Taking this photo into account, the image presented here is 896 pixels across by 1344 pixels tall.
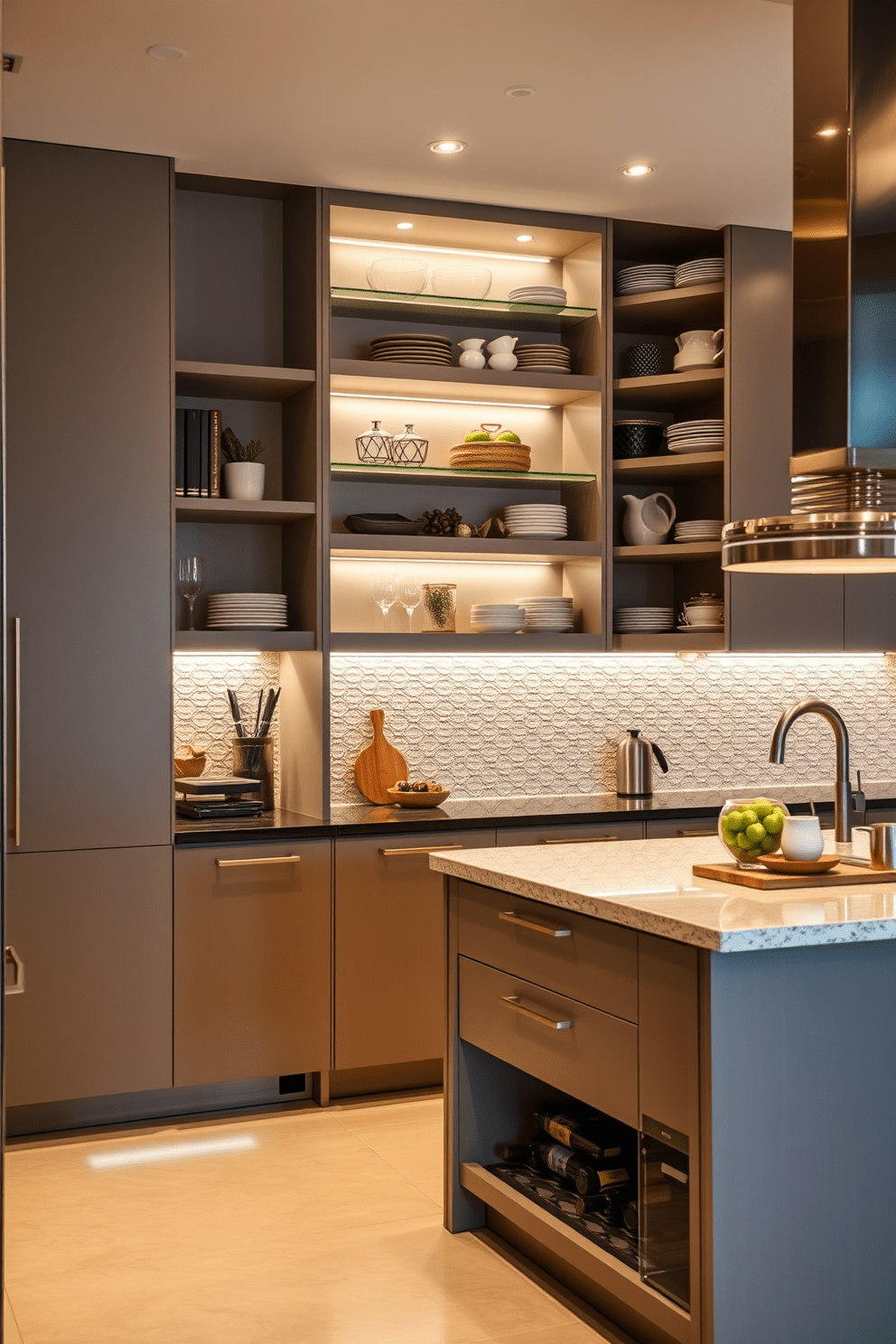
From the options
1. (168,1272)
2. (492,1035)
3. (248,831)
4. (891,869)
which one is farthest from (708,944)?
(248,831)

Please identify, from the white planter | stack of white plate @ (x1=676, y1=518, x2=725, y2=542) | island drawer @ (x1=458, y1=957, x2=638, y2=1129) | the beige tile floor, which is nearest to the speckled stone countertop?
island drawer @ (x1=458, y1=957, x2=638, y2=1129)

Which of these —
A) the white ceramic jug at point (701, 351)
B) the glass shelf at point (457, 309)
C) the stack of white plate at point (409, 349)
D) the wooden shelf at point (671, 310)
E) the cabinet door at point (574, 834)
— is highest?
the wooden shelf at point (671, 310)

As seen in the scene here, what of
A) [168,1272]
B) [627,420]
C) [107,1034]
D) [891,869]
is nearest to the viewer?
[891,869]

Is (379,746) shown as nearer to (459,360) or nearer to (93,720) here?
(93,720)

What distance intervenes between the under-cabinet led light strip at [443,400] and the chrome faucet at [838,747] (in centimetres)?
240

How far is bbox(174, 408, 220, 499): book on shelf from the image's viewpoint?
14.6 feet

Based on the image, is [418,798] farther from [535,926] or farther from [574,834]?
[535,926]

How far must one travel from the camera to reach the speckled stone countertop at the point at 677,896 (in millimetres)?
2363

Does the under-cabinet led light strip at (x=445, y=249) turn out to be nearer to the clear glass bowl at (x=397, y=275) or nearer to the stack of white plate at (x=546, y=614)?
the clear glass bowl at (x=397, y=275)

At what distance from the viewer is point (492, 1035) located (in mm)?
3166

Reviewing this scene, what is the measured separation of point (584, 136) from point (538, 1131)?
284cm

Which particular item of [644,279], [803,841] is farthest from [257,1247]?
[644,279]

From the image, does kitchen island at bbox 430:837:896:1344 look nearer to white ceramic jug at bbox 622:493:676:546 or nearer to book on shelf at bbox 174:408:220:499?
book on shelf at bbox 174:408:220:499

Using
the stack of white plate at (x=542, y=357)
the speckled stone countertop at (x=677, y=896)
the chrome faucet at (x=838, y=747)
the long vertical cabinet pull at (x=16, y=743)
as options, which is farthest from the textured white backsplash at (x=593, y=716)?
the chrome faucet at (x=838, y=747)
